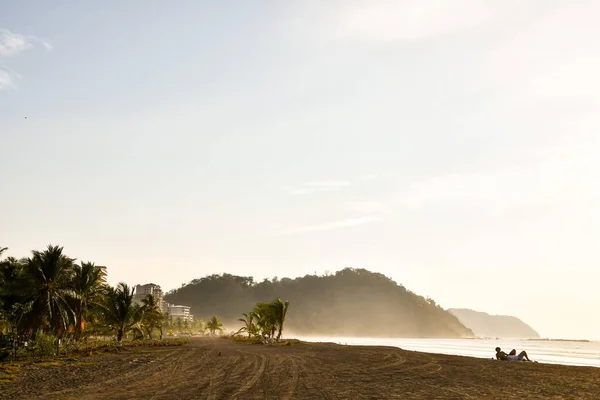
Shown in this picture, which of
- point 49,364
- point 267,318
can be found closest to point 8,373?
point 49,364

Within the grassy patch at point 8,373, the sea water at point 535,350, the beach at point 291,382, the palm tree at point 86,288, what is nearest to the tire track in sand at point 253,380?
the beach at point 291,382

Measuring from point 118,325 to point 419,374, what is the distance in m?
38.6

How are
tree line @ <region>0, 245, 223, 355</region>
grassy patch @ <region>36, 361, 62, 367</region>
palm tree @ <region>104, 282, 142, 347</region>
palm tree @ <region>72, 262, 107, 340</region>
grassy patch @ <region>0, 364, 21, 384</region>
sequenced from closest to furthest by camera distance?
grassy patch @ <region>0, 364, 21, 384</region>
grassy patch @ <region>36, 361, 62, 367</region>
tree line @ <region>0, 245, 223, 355</region>
palm tree @ <region>72, 262, 107, 340</region>
palm tree @ <region>104, 282, 142, 347</region>

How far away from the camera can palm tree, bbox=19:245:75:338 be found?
35406mm

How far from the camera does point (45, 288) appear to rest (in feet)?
117

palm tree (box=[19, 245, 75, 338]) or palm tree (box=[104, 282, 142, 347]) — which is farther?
palm tree (box=[104, 282, 142, 347])

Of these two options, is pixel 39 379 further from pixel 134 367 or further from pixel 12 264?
pixel 12 264

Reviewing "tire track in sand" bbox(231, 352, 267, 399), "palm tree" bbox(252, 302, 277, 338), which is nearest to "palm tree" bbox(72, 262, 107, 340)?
"palm tree" bbox(252, 302, 277, 338)

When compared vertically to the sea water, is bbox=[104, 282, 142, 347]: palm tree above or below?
above

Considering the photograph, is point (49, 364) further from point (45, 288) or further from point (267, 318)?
point (267, 318)

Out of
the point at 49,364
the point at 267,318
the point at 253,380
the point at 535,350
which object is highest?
the point at 267,318

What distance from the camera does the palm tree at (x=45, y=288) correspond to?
3541cm

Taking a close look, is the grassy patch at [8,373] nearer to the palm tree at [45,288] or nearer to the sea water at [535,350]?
the palm tree at [45,288]

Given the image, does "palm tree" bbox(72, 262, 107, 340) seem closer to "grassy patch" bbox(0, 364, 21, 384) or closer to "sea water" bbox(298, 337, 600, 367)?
"grassy patch" bbox(0, 364, 21, 384)
